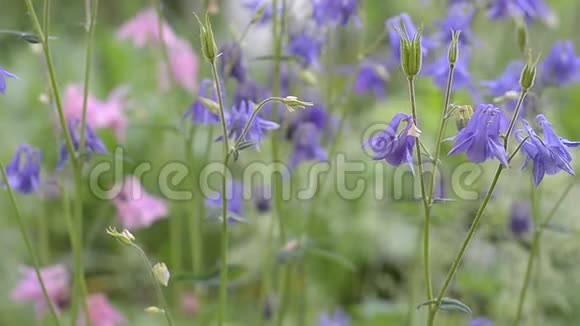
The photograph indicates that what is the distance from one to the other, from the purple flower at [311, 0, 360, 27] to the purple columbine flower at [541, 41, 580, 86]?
1.46ft

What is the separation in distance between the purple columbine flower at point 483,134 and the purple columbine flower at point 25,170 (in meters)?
0.82

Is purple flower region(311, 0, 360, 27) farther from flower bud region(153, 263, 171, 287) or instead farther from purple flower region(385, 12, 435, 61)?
flower bud region(153, 263, 171, 287)

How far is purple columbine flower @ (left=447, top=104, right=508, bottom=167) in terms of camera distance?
1.02 metres

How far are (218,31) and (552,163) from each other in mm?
3043

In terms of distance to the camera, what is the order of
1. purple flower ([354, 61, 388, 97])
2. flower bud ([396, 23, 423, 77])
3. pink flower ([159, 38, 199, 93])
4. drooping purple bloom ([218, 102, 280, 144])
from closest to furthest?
flower bud ([396, 23, 423, 77]) < drooping purple bloom ([218, 102, 280, 144]) < purple flower ([354, 61, 388, 97]) < pink flower ([159, 38, 199, 93])

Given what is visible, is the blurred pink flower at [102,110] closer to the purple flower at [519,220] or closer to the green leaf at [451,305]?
the purple flower at [519,220]

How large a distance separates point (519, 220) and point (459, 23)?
0.46 m

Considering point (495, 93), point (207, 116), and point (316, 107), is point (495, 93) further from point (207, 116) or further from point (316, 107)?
point (207, 116)

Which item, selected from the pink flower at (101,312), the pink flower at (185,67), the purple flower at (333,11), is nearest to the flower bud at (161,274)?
the purple flower at (333,11)

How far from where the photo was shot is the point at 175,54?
7.98ft

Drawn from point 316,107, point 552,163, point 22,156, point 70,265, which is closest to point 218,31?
point 70,265

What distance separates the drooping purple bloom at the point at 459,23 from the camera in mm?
1710

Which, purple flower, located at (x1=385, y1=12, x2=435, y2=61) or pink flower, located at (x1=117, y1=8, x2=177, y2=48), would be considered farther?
pink flower, located at (x1=117, y1=8, x2=177, y2=48)

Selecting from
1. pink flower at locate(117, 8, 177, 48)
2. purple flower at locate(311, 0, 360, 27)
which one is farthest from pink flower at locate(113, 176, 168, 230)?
purple flower at locate(311, 0, 360, 27)
